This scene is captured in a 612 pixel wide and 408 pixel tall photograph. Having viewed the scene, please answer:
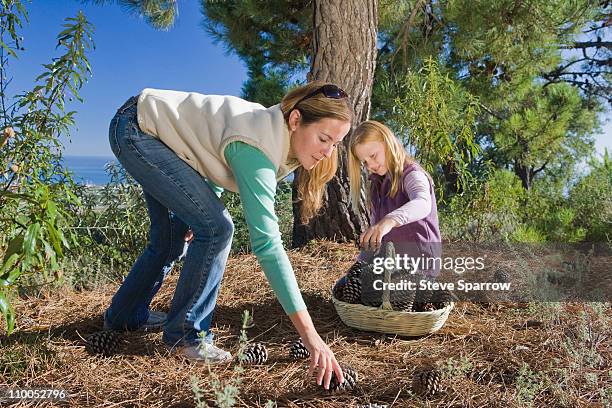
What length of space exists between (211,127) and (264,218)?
37 centimetres

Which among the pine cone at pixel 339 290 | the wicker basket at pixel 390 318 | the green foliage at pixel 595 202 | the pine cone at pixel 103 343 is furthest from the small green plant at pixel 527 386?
the green foliage at pixel 595 202

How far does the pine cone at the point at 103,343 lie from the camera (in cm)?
179

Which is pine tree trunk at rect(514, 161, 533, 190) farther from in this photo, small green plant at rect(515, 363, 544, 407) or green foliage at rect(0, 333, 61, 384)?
green foliage at rect(0, 333, 61, 384)

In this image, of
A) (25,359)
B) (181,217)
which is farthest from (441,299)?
(25,359)

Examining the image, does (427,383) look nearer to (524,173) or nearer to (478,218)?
(478,218)

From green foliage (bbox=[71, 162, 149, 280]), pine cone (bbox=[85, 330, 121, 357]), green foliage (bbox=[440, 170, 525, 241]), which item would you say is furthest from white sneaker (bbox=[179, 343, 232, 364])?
green foliage (bbox=[440, 170, 525, 241])

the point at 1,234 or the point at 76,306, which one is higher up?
the point at 1,234

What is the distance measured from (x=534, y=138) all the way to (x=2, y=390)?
679 cm

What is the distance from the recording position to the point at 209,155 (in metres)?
1.63

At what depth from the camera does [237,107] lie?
163 cm

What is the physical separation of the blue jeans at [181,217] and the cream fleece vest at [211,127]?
0.04 meters

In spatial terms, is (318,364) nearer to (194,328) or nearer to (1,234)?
(194,328)

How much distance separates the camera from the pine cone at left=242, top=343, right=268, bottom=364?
169 cm

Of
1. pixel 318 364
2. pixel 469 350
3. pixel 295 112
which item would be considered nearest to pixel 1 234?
pixel 295 112
